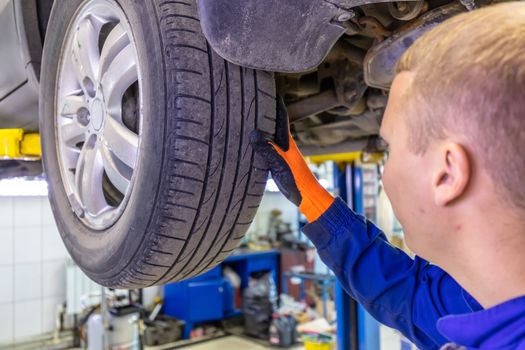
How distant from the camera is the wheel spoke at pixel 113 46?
3.32 feet

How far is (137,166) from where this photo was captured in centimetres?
95

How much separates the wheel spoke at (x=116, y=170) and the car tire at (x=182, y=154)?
66 millimetres

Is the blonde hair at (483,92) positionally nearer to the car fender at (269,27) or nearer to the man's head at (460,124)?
the man's head at (460,124)

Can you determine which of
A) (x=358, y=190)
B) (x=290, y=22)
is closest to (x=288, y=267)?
(x=358, y=190)

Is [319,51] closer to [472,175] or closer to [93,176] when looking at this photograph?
[472,175]

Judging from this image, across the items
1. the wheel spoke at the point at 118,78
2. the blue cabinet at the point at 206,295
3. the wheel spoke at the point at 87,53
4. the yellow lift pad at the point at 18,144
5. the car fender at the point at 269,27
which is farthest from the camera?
the blue cabinet at the point at 206,295

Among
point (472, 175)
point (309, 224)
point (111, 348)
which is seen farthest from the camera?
point (111, 348)

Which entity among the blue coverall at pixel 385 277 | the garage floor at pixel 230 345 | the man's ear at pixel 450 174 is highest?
the man's ear at pixel 450 174

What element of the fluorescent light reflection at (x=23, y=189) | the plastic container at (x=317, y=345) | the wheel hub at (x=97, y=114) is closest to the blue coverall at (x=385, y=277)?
the wheel hub at (x=97, y=114)

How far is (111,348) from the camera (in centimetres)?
453

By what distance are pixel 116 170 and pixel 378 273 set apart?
63 cm

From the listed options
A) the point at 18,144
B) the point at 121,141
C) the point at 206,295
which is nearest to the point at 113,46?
the point at 121,141

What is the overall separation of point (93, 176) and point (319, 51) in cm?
62

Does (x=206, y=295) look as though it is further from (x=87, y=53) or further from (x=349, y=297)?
(x=87, y=53)
